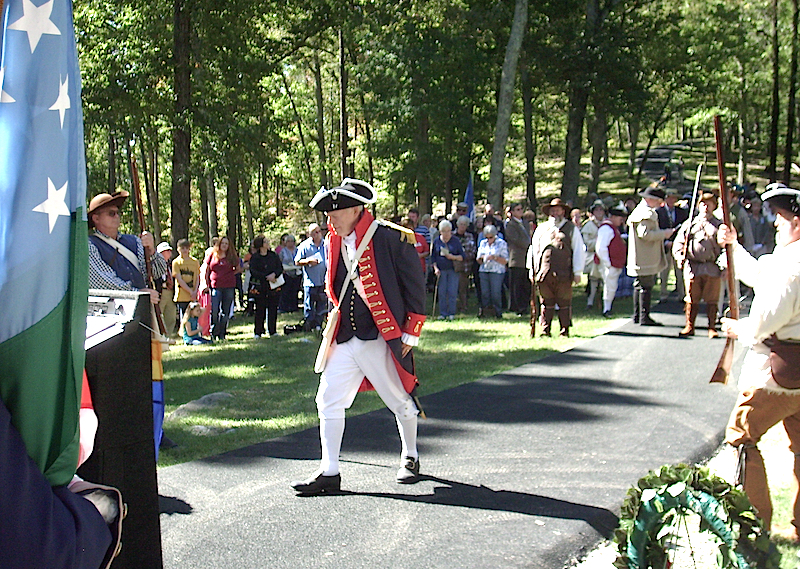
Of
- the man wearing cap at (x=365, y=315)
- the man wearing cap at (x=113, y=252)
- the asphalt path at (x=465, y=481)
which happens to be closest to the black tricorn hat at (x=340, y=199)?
the man wearing cap at (x=365, y=315)

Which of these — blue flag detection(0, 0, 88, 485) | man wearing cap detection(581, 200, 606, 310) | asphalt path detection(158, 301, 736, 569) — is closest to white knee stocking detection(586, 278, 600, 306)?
man wearing cap detection(581, 200, 606, 310)

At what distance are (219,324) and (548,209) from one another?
6.32 m

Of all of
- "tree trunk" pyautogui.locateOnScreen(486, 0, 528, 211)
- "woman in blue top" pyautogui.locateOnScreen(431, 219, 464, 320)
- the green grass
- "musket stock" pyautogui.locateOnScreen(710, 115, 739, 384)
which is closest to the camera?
"musket stock" pyautogui.locateOnScreen(710, 115, 739, 384)

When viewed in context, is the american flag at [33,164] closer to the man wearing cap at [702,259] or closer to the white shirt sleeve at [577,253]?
the man wearing cap at [702,259]

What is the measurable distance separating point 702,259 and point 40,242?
1147 cm

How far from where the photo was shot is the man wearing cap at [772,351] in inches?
172

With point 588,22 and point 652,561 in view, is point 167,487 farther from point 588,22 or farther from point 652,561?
point 588,22

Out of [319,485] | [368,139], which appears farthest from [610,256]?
[368,139]

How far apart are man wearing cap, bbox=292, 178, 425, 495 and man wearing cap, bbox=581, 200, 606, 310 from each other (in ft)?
37.1

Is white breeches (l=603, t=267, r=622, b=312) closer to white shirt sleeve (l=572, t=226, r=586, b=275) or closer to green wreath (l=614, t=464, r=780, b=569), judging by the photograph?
white shirt sleeve (l=572, t=226, r=586, b=275)

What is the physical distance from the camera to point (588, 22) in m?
29.8

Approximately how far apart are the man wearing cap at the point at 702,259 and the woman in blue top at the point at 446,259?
456 centimetres

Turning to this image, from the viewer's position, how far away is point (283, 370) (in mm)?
11438

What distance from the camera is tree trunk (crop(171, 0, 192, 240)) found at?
19.6 m
